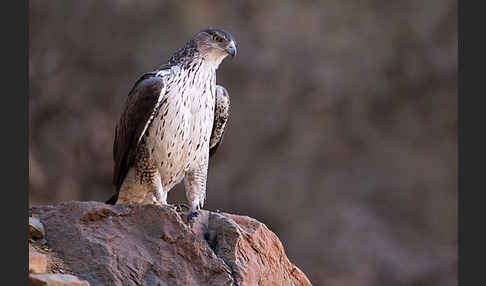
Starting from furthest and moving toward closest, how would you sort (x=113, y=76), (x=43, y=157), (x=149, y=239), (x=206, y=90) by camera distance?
(x=113, y=76) < (x=43, y=157) < (x=206, y=90) < (x=149, y=239)

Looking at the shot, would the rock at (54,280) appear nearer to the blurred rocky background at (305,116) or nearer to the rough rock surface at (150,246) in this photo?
the rough rock surface at (150,246)

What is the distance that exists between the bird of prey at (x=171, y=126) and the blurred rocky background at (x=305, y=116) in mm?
6621

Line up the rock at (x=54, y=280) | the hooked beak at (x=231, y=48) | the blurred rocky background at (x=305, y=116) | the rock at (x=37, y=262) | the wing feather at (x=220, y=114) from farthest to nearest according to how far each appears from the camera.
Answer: the blurred rocky background at (x=305, y=116) < the wing feather at (x=220, y=114) < the hooked beak at (x=231, y=48) < the rock at (x=37, y=262) < the rock at (x=54, y=280)

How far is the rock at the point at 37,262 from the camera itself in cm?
384

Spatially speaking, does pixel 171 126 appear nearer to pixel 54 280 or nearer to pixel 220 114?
pixel 220 114

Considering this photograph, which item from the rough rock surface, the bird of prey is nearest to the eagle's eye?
the bird of prey

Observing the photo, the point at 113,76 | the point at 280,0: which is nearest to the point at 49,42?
the point at 113,76

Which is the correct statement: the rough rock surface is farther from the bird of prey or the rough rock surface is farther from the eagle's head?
the eagle's head

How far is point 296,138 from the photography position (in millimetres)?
13414

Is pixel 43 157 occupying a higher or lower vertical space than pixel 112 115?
lower

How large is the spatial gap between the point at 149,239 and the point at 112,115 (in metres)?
8.93

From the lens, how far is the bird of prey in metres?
5.88

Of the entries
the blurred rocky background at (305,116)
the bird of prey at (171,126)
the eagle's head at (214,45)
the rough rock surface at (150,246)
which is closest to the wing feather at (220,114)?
the bird of prey at (171,126)

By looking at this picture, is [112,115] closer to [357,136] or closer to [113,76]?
[113,76]
